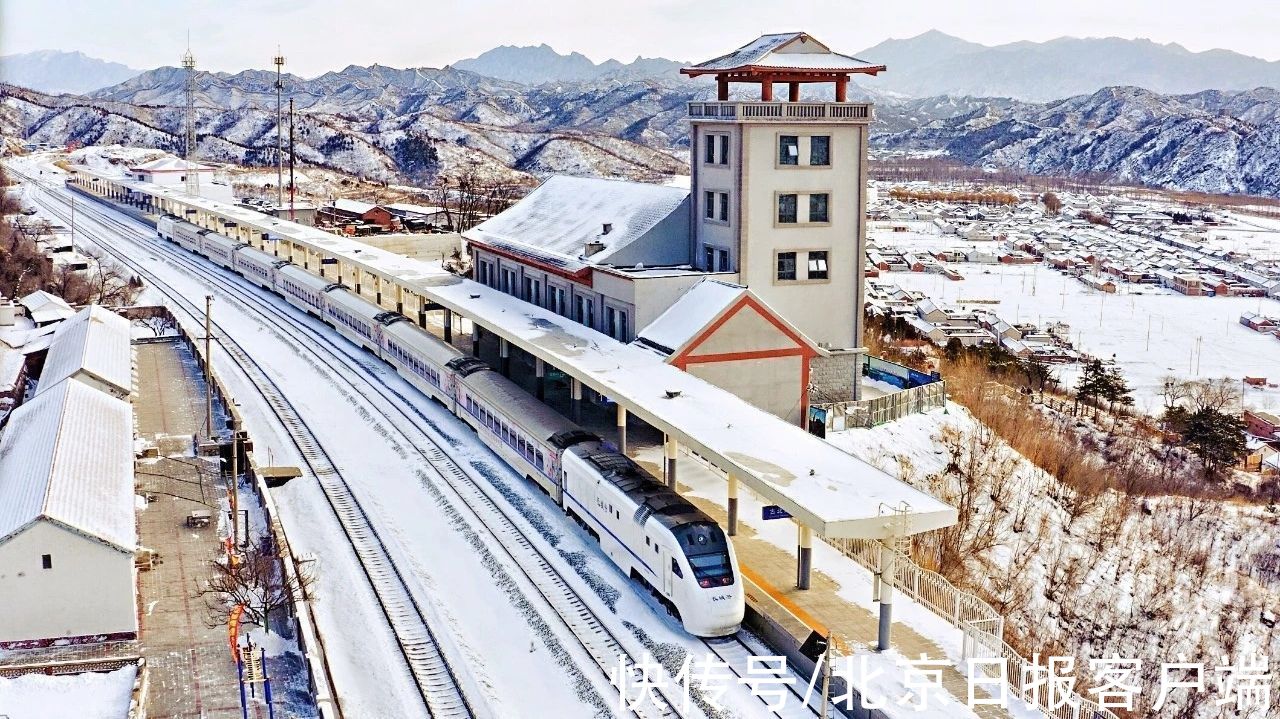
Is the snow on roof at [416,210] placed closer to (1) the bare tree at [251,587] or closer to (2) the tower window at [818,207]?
(2) the tower window at [818,207]

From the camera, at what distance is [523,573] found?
102ft

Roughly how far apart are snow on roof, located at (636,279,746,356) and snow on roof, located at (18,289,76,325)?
27.2 m

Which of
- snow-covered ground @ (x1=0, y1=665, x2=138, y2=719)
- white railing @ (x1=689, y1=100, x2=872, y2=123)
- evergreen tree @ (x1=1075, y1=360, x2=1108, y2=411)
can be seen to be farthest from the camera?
evergreen tree @ (x1=1075, y1=360, x2=1108, y2=411)

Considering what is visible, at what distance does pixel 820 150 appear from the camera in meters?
46.5

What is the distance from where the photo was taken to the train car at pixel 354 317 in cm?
5709

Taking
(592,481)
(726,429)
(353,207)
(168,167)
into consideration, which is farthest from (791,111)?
(168,167)

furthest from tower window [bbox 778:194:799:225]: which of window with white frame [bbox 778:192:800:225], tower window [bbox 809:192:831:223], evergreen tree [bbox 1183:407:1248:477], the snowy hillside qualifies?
evergreen tree [bbox 1183:407:1248:477]

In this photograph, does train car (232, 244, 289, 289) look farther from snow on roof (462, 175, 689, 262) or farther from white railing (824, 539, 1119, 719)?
white railing (824, 539, 1119, 719)

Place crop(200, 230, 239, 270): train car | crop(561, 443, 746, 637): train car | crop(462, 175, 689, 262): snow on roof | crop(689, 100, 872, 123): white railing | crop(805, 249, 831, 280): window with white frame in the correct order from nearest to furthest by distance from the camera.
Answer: crop(561, 443, 746, 637): train car, crop(689, 100, 872, 123): white railing, crop(805, 249, 831, 280): window with white frame, crop(462, 175, 689, 262): snow on roof, crop(200, 230, 239, 270): train car

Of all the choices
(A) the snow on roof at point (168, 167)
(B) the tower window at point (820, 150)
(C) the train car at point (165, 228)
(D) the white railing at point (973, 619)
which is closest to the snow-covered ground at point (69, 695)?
(D) the white railing at point (973, 619)

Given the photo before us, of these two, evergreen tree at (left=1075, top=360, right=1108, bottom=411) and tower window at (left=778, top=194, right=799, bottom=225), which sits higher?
tower window at (left=778, top=194, right=799, bottom=225)

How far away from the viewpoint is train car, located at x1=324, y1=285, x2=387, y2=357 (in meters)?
57.1

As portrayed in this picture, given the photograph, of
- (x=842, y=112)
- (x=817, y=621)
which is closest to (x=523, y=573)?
(x=817, y=621)

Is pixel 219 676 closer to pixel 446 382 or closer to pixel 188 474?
pixel 188 474
